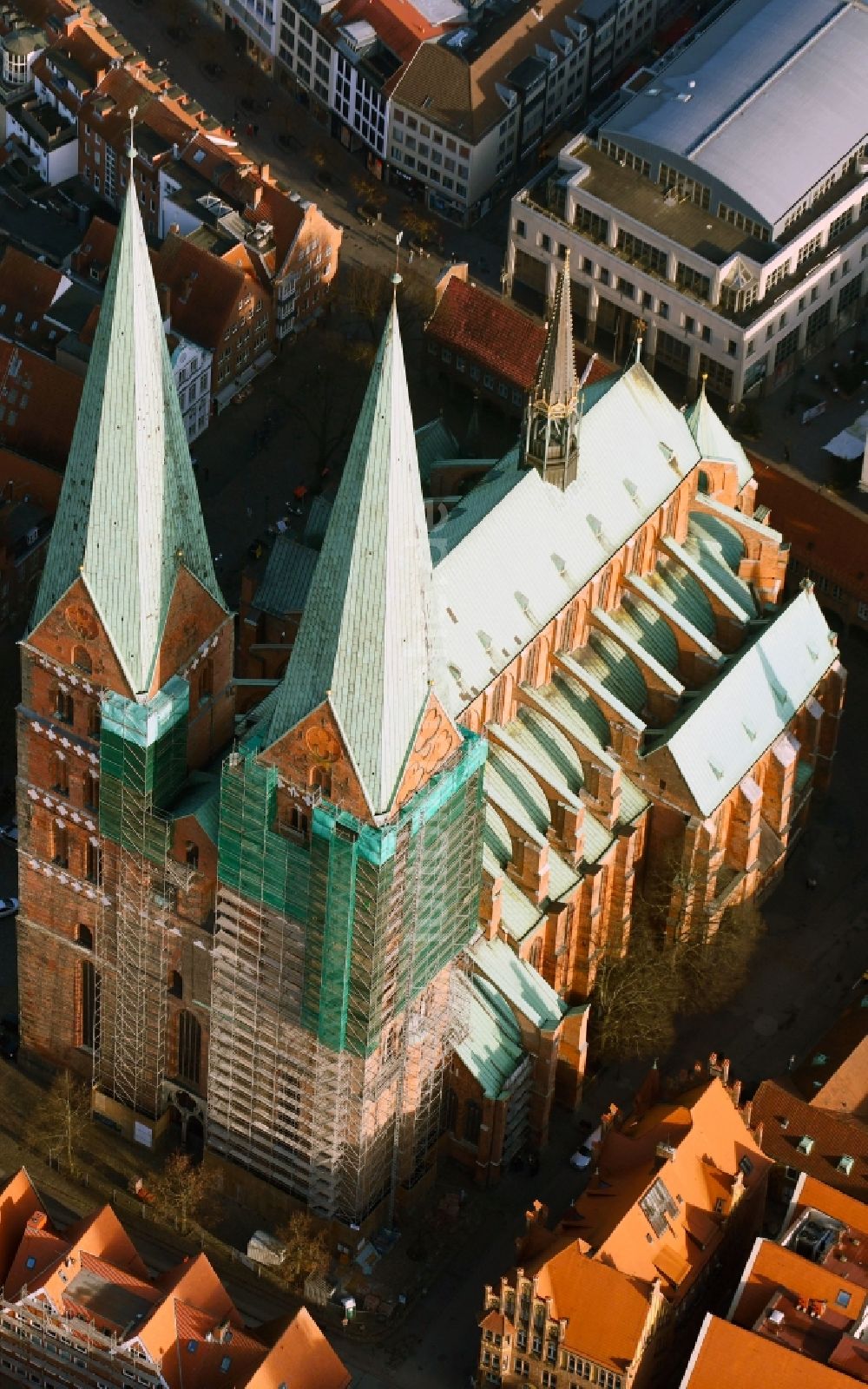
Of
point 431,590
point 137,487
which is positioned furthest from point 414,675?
point 137,487

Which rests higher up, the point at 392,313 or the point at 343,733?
the point at 392,313

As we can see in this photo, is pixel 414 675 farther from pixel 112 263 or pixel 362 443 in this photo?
pixel 112 263

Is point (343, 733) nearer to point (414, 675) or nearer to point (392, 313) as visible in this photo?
point (414, 675)

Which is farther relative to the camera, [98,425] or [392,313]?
[98,425]

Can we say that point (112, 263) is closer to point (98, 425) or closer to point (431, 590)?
point (98, 425)

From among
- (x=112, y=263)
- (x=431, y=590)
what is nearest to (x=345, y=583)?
(x=431, y=590)
